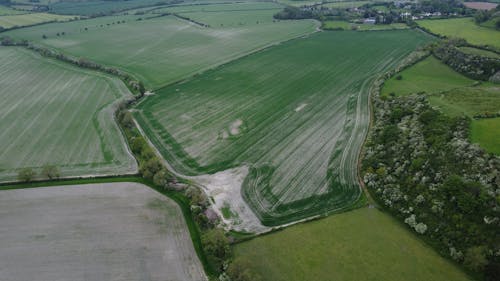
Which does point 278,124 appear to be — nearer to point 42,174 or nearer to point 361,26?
point 42,174

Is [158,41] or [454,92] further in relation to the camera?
[158,41]

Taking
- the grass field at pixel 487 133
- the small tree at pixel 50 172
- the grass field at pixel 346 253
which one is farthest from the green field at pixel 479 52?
the small tree at pixel 50 172

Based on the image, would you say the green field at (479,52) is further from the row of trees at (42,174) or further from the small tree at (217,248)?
the row of trees at (42,174)

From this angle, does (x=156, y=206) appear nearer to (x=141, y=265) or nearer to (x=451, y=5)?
(x=141, y=265)

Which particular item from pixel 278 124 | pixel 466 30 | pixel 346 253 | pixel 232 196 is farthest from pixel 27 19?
pixel 466 30

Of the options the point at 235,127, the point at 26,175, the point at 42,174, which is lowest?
the point at 42,174

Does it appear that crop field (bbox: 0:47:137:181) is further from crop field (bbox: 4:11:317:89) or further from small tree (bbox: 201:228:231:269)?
small tree (bbox: 201:228:231:269)

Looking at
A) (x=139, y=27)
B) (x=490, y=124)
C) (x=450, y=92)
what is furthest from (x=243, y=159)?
(x=139, y=27)
